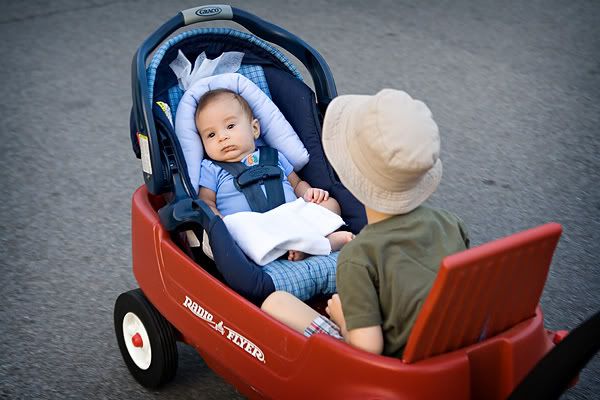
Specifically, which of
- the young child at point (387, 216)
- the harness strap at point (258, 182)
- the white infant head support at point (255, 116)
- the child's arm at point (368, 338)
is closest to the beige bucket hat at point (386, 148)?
the young child at point (387, 216)

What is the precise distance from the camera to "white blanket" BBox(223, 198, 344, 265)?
2408mm

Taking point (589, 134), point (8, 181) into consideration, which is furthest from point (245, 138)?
point (589, 134)

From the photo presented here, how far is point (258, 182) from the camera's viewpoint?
8.87 feet

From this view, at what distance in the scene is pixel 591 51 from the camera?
535 centimetres

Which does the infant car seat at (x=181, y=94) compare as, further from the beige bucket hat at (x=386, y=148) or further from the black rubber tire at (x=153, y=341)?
the beige bucket hat at (x=386, y=148)

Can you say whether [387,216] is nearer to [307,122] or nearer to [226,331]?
[226,331]

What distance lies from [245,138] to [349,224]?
45cm

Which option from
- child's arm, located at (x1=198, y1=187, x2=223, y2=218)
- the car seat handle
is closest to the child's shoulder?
child's arm, located at (x1=198, y1=187, x2=223, y2=218)

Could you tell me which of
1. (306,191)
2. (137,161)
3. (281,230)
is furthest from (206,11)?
(137,161)

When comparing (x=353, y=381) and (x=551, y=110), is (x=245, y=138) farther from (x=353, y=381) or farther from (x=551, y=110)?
(x=551, y=110)

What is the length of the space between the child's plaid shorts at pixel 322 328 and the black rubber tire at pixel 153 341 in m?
0.60

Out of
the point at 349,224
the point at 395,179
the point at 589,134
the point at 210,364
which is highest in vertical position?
the point at 395,179

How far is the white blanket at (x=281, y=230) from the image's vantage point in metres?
2.41

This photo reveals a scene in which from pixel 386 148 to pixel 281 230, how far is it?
704 millimetres
